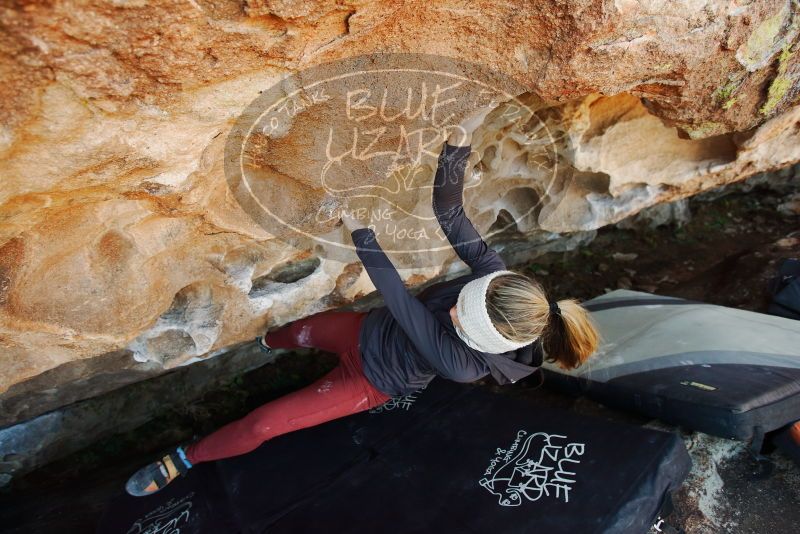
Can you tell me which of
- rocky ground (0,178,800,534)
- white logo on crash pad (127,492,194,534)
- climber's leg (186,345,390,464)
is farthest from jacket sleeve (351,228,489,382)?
white logo on crash pad (127,492,194,534)

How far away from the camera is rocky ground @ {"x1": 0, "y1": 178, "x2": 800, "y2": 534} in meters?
2.01

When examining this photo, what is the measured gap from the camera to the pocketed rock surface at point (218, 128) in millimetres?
1086

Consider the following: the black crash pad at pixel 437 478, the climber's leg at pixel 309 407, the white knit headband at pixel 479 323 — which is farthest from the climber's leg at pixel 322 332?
the white knit headband at pixel 479 323

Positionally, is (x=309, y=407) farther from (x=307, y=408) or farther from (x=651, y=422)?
(x=651, y=422)

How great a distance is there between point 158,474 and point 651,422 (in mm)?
2148

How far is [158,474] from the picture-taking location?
230 centimetres

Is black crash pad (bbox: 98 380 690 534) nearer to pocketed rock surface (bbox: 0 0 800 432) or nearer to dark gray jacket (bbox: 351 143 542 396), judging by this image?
dark gray jacket (bbox: 351 143 542 396)

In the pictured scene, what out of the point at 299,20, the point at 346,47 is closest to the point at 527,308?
the point at 346,47

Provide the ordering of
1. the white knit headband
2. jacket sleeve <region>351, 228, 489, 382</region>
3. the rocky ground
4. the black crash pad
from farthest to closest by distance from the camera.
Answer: the rocky ground, the black crash pad, jacket sleeve <region>351, 228, 489, 382</region>, the white knit headband

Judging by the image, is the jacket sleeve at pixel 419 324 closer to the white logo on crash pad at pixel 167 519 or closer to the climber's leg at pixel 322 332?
the climber's leg at pixel 322 332

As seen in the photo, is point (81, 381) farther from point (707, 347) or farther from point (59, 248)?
point (707, 347)

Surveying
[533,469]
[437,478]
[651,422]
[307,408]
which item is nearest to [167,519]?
[307,408]

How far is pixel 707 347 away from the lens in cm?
250

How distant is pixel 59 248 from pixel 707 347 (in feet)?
8.57
